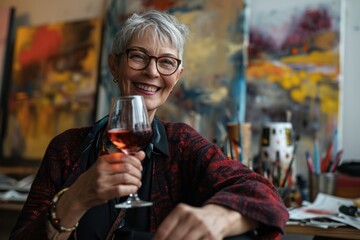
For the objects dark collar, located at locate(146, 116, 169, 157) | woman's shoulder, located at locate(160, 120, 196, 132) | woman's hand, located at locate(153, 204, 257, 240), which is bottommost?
woman's hand, located at locate(153, 204, 257, 240)

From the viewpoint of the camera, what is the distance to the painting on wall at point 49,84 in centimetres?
220

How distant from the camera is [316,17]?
173 centimetres

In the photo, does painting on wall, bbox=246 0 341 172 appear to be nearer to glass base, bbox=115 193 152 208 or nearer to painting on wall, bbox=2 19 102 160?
painting on wall, bbox=2 19 102 160

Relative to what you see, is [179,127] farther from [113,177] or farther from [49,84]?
[49,84]

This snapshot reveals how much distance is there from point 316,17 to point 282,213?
4.01 feet

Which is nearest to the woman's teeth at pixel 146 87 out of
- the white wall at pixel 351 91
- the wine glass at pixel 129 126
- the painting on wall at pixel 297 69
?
the wine glass at pixel 129 126

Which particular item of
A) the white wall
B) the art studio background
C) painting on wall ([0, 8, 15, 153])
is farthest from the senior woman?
painting on wall ([0, 8, 15, 153])

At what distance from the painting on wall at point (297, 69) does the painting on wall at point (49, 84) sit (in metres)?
0.86

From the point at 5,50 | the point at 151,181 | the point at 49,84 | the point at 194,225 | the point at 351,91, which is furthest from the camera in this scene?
the point at 5,50

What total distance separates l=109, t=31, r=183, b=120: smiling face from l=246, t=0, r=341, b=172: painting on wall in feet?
2.56

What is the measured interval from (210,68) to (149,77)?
91 centimetres

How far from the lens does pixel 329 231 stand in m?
1.10

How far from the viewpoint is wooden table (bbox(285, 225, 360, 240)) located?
3.51 ft

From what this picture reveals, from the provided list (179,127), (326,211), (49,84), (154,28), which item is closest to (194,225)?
(179,127)
